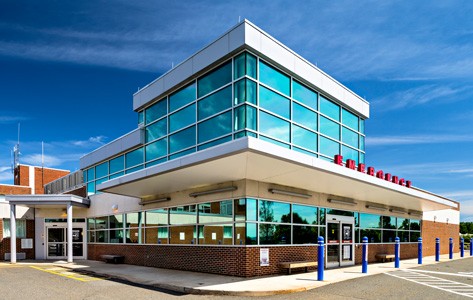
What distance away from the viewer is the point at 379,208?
20422 millimetres

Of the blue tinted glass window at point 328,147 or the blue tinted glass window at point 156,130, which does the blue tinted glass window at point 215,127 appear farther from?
the blue tinted glass window at point 328,147

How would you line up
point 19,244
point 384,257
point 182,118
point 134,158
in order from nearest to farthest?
point 182,118 → point 384,257 → point 134,158 → point 19,244

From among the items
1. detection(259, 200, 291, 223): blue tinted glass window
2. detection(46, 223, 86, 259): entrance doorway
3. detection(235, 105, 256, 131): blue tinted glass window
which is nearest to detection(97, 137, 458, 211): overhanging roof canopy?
detection(259, 200, 291, 223): blue tinted glass window

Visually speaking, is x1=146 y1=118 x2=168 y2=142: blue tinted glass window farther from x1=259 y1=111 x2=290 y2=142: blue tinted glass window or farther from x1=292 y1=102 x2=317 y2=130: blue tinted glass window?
x1=292 y1=102 x2=317 y2=130: blue tinted glass window

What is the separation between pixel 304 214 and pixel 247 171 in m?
4.29

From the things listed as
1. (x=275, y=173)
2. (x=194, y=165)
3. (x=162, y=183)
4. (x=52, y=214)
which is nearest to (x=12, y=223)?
(x=52, y=214)

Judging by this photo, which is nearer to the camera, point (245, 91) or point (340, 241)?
point (245, 91)

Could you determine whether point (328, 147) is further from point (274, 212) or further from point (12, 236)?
point (12, 236)

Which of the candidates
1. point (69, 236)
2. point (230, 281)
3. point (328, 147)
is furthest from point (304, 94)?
point (69, 236)

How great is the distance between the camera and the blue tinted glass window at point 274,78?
44.4ft

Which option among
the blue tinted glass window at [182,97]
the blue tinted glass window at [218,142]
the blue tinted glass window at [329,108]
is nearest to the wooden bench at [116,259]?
the blue tinted glass window at [182,97]

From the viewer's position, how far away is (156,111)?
1803cm

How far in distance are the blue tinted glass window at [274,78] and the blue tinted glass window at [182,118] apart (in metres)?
3.30

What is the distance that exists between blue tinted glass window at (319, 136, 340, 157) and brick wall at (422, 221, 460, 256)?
12.2 metres
